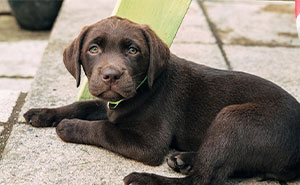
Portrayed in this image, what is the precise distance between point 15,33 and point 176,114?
5.46 m

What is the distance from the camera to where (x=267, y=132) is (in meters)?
3.37

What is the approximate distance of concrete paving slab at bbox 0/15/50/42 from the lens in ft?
27.0

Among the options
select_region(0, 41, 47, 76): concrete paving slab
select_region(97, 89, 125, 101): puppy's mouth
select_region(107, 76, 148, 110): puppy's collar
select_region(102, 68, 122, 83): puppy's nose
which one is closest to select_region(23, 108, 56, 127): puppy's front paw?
select_region(107, 76, 148, 110): puppy's collar

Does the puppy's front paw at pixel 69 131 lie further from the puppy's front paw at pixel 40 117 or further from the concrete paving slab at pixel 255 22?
the concrete paving slab at pixel 255 22

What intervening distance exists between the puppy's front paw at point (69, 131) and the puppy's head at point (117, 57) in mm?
467

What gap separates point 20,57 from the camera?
7309mm

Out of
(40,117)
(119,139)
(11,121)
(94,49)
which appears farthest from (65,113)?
(94,49)

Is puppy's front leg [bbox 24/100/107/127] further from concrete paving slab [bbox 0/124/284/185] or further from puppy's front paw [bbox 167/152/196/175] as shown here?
puppy's front paw [bbox 167/152/196/175]

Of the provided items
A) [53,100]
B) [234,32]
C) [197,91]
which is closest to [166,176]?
[197,91]

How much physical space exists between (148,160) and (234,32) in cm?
358

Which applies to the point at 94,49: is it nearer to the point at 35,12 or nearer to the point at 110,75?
the point at 110,75

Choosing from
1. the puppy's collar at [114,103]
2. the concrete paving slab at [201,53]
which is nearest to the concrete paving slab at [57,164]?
the puppy's collar at [114,103]

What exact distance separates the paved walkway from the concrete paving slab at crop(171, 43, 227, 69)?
12 mm

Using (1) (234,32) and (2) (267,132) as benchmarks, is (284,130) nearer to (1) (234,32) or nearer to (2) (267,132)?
(2) (267,132)
